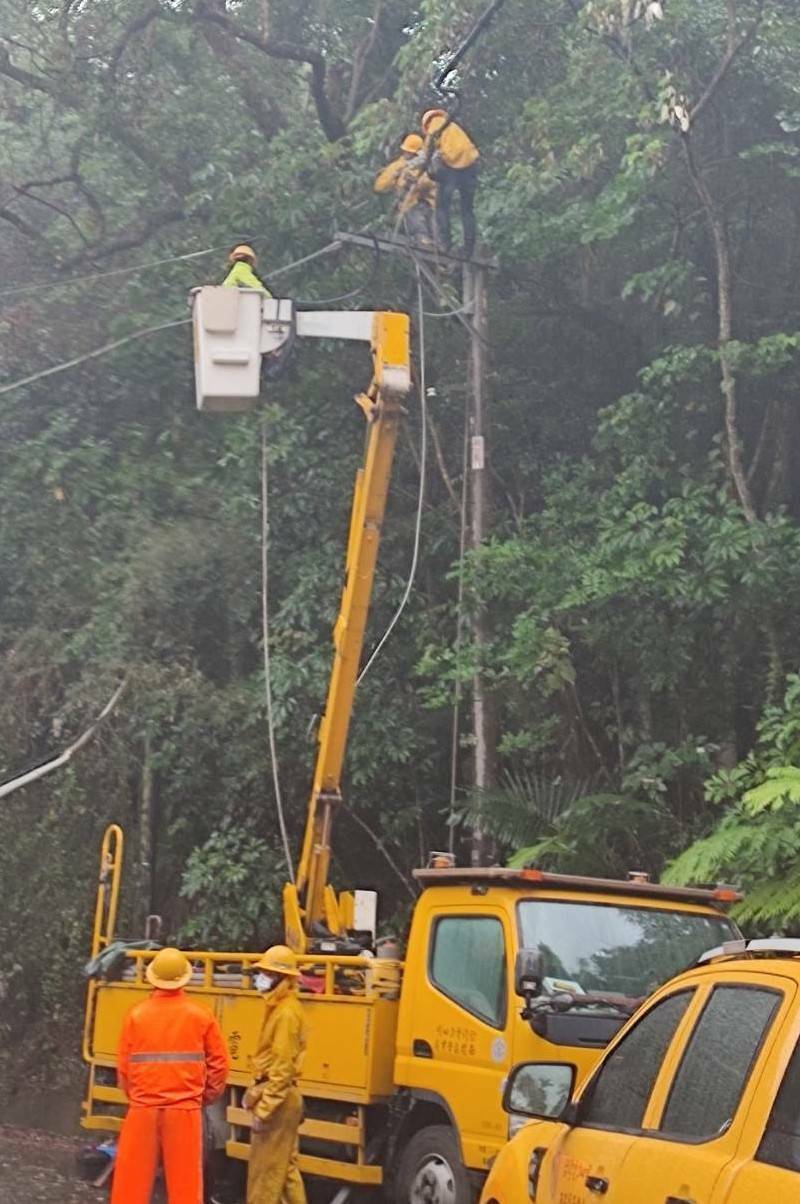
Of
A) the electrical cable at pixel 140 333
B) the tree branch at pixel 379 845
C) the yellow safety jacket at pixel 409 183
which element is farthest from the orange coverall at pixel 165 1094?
the yellow safety jacket at pixel 409 183

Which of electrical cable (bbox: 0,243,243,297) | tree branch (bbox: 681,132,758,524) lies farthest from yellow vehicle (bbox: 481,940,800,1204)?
electrical cable (bbox: 0,243,243,297)

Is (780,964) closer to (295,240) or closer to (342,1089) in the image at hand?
(342,1089)

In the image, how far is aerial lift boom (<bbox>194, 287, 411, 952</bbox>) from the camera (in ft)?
33.9

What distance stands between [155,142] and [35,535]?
4435mm

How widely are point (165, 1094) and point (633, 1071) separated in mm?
3723

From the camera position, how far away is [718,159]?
14.0 metres

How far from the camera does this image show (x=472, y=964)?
321 inches

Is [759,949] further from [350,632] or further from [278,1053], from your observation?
[350,632]

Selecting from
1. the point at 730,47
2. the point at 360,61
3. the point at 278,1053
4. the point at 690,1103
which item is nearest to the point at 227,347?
the point at 278,1053

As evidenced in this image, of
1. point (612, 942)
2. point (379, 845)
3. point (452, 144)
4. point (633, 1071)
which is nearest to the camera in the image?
point (633, 1071)

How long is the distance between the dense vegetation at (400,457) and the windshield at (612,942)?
287 centimetres

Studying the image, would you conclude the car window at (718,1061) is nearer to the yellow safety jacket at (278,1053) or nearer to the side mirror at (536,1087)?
the side mirror at (536,1087)

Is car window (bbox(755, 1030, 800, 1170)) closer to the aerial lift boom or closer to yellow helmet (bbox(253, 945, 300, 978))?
yellow helmet (bbox(253, 945, 300, 978))

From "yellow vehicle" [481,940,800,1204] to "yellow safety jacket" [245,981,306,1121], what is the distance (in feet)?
11.0
